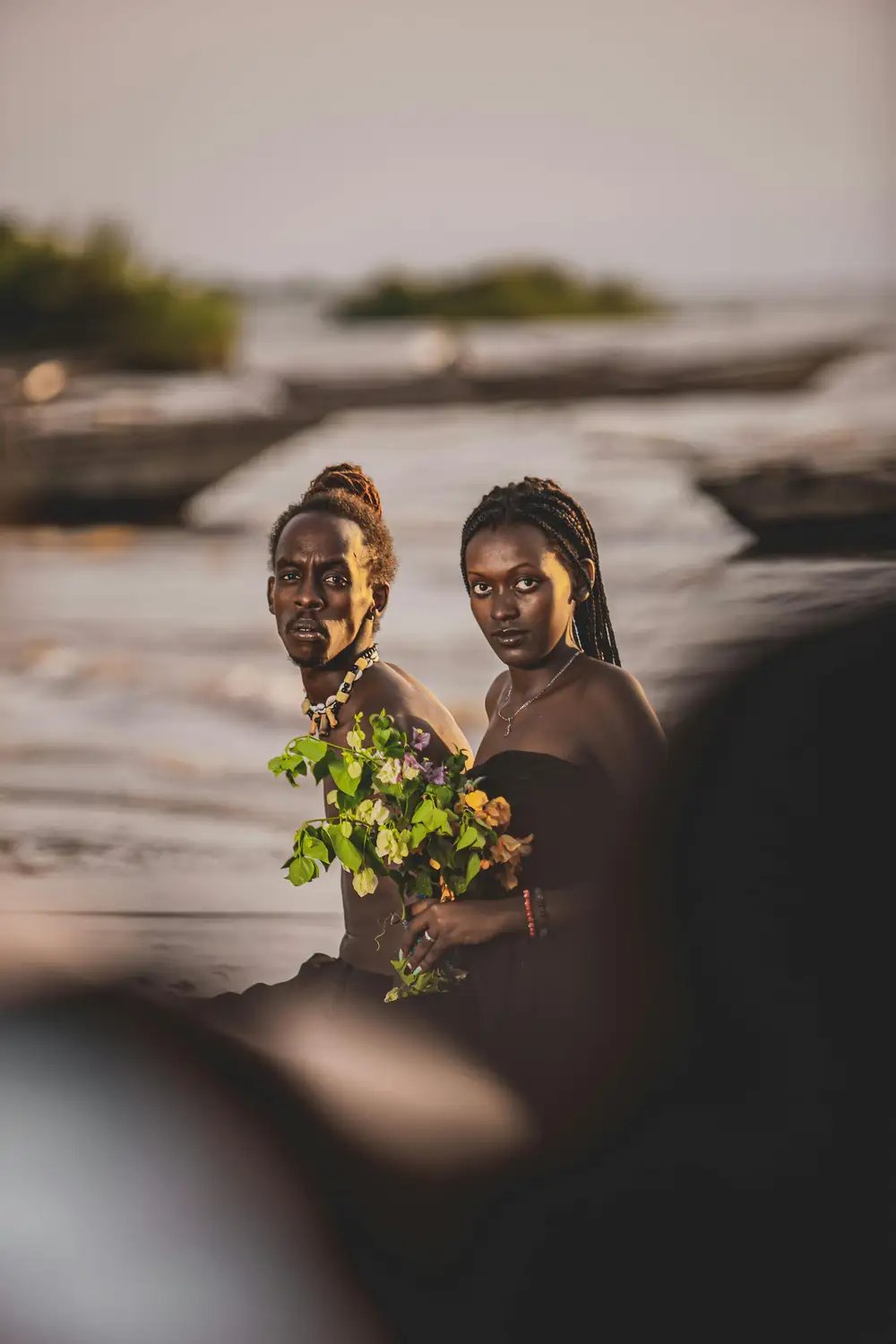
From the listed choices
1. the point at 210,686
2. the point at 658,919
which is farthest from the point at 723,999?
the point at 210,686

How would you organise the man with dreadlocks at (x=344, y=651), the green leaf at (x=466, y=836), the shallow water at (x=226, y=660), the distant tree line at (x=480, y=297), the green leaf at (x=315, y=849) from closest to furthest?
1. the green leaf at (x=466, y=836)
2. the green leaf at (x=315, y=849)
3. the man with dreadlocks at (x=344, y=651)
4. the shallow water at (x=226, y=660)
5. the distant tree line at (x=480, y=297)

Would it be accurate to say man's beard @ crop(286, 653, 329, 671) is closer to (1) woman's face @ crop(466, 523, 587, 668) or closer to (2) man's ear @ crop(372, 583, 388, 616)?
(2) man's ear @ crop(372, 583, 388, 616)

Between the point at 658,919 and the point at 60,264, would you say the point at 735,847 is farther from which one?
the point at 60,264

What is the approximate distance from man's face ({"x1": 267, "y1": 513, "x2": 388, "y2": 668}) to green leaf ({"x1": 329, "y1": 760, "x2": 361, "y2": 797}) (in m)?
0.18

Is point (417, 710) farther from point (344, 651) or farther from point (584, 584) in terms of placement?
point (584, 584)

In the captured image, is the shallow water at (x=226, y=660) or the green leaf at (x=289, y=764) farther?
the shallow water at (x=226, y=660)

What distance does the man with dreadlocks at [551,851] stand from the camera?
190 centimetres

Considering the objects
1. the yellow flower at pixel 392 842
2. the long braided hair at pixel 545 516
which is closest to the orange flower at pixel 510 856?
the yellow flower at pixel 392 842

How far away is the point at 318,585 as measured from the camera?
209 centimetres

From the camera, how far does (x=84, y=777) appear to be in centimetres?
539

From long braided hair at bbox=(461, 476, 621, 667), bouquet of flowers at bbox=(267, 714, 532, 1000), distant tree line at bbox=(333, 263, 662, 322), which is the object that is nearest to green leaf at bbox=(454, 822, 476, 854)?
bouquet of flowers at bbox=(267, 714, 532, 1000)

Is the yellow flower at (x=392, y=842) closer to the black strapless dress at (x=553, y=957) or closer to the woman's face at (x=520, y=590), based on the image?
the black strapless dress at (x=553, y=957)

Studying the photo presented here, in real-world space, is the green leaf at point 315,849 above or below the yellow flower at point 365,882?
above

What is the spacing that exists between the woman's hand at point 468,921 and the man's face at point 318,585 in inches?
15.0
